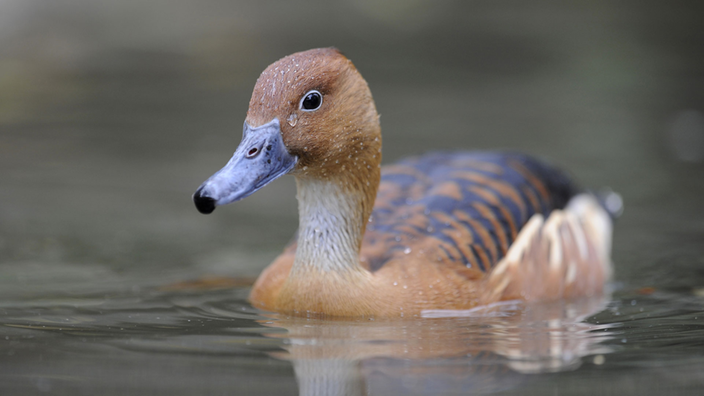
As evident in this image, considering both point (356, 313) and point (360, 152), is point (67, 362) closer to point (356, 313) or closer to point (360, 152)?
point (356, 313)

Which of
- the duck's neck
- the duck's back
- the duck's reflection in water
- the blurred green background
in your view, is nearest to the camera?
the duck's reflection in water

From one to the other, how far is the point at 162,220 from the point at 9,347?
3359mm

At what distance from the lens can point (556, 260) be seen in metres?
6.95

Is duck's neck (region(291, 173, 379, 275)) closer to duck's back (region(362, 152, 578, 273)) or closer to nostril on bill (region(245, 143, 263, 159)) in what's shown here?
duck's back (region(362, 152, 578, 273))

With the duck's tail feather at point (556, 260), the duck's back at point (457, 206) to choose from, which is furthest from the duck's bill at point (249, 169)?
the duck's tail feather at point (556, 260)

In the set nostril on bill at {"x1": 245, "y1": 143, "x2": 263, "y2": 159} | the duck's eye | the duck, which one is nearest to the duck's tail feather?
the duck

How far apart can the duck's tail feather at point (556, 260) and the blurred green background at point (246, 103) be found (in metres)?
0.39

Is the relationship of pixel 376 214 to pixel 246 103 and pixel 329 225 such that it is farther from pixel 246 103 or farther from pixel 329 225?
pixel 246 103

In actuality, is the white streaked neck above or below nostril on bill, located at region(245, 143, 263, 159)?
below

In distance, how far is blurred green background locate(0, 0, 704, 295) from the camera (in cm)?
787

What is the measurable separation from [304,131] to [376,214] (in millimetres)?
1450

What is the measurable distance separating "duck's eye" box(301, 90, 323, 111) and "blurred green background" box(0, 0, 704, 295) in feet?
7.44

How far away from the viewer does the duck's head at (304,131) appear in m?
4.99

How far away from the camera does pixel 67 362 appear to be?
4.82 meters
